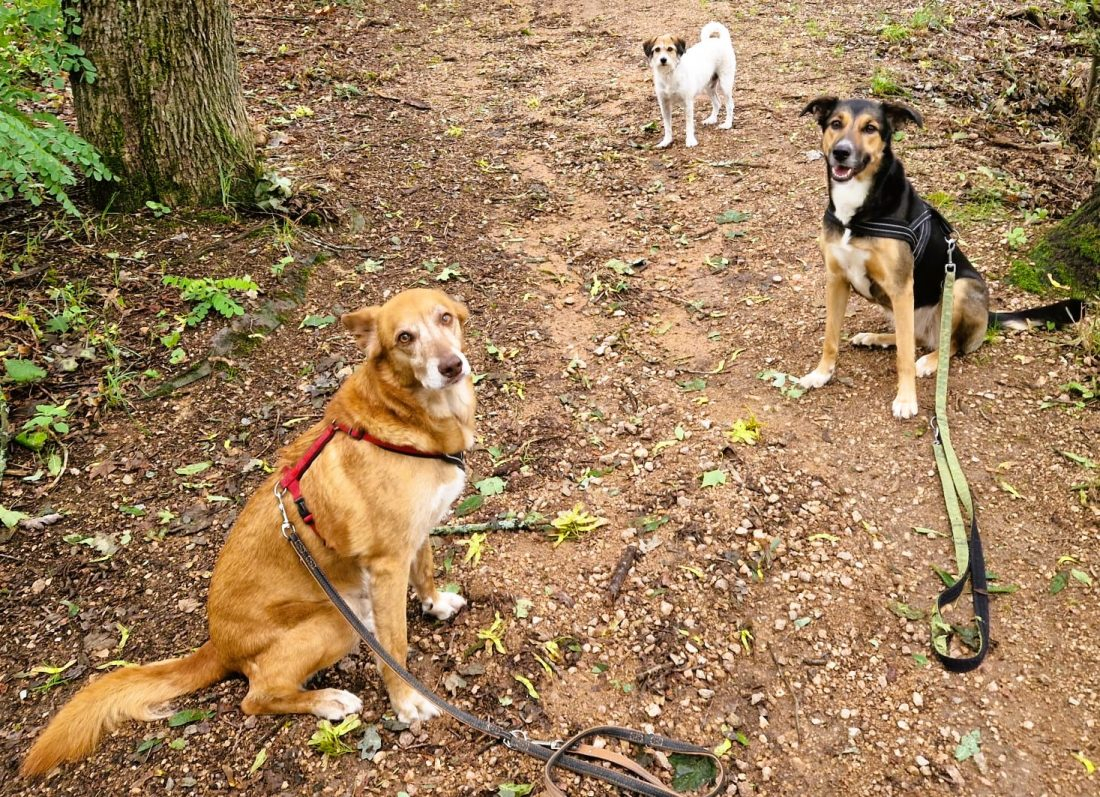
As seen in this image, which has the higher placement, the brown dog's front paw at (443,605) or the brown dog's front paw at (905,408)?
the brown dog's front paw at (905,408)

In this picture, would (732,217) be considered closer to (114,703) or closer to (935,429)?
(935,429)

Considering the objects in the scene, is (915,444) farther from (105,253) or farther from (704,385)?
(105,253)

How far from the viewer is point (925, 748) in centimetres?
284

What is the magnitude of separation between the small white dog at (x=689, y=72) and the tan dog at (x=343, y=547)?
22.9ft

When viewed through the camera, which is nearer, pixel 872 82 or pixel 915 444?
pixel 915 444

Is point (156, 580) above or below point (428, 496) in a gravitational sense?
below

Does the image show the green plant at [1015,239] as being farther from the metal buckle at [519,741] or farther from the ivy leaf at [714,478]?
the metal buckle at [519,741]

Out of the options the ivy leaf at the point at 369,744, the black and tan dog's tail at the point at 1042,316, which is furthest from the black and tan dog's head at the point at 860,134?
the ivy leaf at the point at 369,744

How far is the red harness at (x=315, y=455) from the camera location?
3006 millimetres

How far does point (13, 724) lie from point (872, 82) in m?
10.9

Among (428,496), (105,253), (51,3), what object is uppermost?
(51,3)

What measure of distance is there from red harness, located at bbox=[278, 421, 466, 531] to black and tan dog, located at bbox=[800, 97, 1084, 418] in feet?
10.4

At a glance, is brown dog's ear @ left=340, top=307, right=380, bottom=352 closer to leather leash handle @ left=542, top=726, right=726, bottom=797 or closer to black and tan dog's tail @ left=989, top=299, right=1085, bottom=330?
leather leash handle @ left=542, top=726, right=726, bottom=797

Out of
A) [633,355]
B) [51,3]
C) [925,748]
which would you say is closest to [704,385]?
[633,355]
